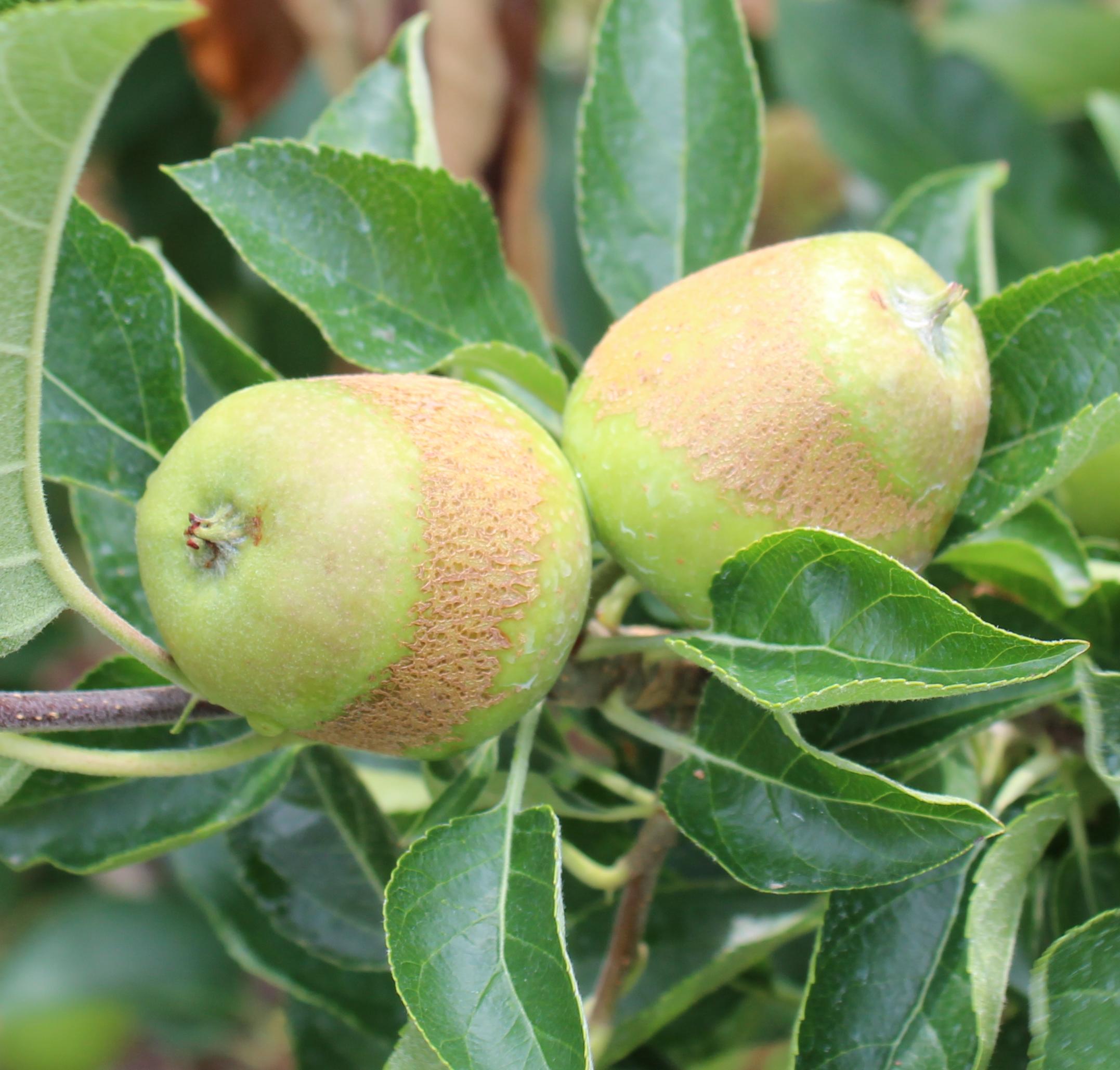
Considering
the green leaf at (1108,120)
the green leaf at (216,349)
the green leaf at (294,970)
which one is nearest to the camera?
the green leaf at (216,349)

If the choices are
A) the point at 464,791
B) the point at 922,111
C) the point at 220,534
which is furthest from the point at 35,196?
the point at 922,111

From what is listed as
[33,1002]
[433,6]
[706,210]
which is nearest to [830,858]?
[706,210]

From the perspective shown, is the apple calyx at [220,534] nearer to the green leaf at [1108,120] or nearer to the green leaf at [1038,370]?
the green leaf at [1038,370]

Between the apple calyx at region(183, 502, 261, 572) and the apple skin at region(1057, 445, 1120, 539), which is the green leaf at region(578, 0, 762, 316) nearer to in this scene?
the apple skin at region(1057, 445, 1120, 539)

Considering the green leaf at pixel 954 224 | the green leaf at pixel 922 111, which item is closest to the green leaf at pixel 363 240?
the green leaf at pixel 954 224

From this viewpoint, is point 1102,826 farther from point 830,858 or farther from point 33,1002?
point 33,1002

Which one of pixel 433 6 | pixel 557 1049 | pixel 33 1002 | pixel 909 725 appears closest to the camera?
pixel 557 1049
